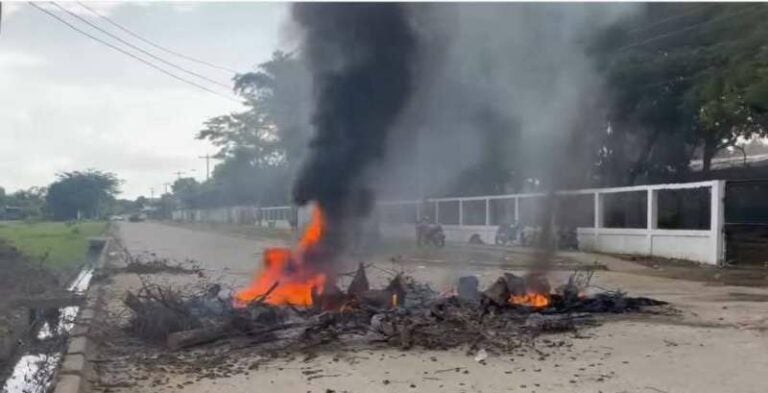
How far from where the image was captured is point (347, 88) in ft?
33.6

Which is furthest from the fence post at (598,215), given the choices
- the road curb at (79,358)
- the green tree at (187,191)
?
the green tree at (187,191)

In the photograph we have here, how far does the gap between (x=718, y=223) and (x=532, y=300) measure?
8822mm

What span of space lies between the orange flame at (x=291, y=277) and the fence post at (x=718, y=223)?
10.1 meters

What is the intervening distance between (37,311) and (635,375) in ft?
28.2

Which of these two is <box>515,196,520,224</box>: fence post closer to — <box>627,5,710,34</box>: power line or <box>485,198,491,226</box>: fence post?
<box>485,198,491,226</box>: fence post

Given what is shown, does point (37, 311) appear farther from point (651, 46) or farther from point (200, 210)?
point (200, 210)

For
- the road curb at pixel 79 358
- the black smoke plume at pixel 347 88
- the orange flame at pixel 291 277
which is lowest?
the road curb at pixel 79 358

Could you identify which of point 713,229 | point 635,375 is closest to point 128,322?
point 635,375

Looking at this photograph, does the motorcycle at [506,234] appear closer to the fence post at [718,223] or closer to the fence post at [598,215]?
the fence post at [598,215]

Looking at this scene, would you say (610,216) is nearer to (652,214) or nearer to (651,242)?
(652,214)

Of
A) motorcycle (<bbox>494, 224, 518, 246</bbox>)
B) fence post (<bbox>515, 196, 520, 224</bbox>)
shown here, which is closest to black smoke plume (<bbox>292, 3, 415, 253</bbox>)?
motorcycle (<bbox>494, 224, 518, 246</bbox>)

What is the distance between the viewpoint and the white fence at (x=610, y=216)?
1652cm

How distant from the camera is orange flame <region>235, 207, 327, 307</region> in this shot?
896 cm

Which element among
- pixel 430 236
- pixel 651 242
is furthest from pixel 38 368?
pixel 430 236
